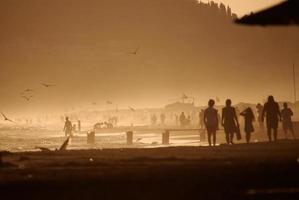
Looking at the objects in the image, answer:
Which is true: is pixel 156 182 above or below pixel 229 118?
below

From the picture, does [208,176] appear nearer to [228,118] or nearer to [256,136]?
[228,118]

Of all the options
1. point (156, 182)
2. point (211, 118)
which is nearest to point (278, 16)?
point (156, 182)

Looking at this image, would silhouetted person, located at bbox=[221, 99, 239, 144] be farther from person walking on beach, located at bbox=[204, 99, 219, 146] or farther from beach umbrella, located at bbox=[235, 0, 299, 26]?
beach umbrella, located at bbox=[235, 0, 299, 26]

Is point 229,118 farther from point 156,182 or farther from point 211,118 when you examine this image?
point 156,182

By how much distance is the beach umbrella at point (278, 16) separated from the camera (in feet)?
31.3

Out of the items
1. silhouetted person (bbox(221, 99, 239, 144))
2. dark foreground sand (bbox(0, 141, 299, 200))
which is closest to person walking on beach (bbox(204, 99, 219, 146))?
silhouetted person (bbox(221, 99, 239, 144))

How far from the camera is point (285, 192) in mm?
7340

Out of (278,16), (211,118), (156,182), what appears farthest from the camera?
(211,118)

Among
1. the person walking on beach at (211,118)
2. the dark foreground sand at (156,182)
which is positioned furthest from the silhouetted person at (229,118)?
the dark foreground sand at (156,182)

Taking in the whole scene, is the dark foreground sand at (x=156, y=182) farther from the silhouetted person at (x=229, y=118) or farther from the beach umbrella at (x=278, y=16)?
the silhouetted person at (x=229, y=118)

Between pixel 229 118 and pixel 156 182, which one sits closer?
pixel 156 182

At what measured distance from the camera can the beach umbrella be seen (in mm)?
9555

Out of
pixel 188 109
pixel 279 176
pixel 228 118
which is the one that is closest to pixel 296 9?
pixel 279 176

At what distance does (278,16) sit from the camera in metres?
9.68
